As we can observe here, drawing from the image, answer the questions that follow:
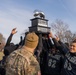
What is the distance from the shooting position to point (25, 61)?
4.00 meters

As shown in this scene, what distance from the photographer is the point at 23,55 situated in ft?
13.3

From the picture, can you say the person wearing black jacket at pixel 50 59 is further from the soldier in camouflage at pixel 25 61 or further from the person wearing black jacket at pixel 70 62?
the soldier in camouflage at pixel 25 61

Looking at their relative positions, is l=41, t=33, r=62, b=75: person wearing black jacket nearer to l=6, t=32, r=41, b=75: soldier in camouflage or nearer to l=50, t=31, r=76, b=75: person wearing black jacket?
l=50, t=31, r=76, b=75: person wearing black jacket

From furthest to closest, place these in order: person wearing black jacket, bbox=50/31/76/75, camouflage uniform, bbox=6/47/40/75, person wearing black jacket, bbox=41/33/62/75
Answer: person wearing black jacket, bbox=41/33/62/75 < person wearing black jacket, bbox=50/31/76/75 < camouflage uniform, bbox=6/47/40/75

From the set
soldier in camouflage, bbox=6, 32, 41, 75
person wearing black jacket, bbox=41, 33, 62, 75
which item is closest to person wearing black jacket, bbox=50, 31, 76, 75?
person wearing black jacket, bbox=41, 33, 62, 75

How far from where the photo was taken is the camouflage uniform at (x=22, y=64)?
399 centimetres

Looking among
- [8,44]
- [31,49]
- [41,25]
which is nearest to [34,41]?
[31,49]

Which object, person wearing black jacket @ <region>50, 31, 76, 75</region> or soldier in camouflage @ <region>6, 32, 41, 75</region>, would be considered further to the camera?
person wearing black jacket @ <region>50, 31, 76, 75</region>

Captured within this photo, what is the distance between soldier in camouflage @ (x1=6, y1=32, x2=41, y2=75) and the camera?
3.99 m

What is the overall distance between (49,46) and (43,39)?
219mm

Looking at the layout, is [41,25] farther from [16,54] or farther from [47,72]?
[16,54]

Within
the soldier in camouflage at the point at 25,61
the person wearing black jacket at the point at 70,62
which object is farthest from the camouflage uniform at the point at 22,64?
the person wearing black jacket at the point at 70,62

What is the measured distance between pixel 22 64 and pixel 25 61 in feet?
0.21

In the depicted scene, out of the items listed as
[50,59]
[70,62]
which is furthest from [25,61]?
[50,59]
